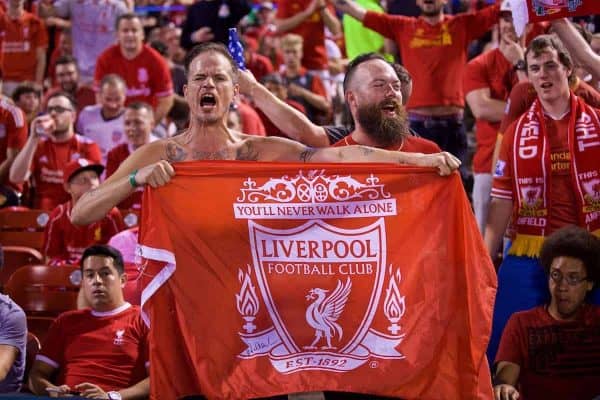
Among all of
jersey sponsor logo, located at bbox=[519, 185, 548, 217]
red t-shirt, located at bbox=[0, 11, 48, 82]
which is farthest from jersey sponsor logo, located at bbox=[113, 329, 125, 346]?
red t-shirt, located at bbox=[0, 11, 48, 82]

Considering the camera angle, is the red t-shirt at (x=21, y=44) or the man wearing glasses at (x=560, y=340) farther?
the red t-shirt at (x=21, y=44)

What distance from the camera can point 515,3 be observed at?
616 centimetres

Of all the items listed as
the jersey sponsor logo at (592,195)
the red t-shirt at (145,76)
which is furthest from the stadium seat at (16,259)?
the jersey sponsor logo at (592,195)

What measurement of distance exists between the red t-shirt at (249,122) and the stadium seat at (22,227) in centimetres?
197

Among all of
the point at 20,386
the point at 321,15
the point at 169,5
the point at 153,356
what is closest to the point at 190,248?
the point at 153,356

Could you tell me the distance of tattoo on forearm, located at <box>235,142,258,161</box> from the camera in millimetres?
5484

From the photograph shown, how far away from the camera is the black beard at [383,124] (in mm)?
5402

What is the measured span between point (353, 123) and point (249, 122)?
3598 millimetres

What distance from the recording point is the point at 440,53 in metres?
8.98

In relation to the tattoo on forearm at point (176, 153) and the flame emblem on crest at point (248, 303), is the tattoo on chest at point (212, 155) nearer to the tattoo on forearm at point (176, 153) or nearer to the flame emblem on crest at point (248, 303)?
the tattoo on forearm at point (176, 153)

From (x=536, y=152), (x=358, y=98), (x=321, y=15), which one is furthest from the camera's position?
(x=321, y=15)

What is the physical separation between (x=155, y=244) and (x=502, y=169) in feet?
8.40

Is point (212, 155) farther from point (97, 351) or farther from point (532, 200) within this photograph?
point (532, 200)

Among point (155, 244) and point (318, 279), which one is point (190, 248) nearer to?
point (155, 244)
